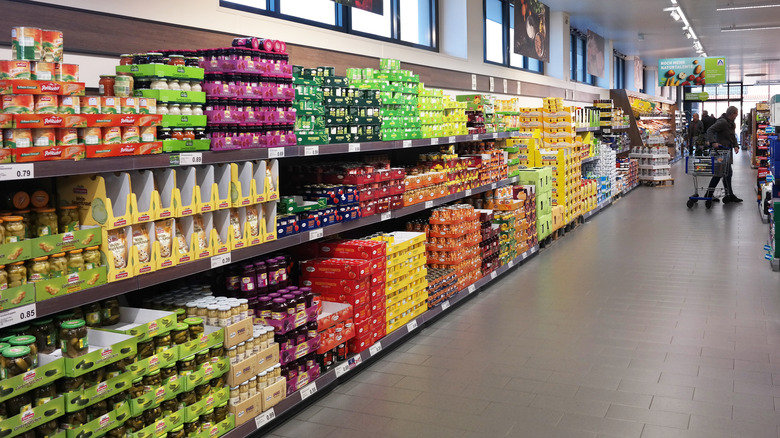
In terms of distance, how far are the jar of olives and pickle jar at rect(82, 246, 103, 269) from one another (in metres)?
0.15

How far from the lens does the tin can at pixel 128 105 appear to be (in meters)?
3.05

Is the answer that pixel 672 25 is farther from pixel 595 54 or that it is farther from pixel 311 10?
pixel 311 10

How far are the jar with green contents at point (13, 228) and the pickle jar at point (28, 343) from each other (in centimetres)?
38

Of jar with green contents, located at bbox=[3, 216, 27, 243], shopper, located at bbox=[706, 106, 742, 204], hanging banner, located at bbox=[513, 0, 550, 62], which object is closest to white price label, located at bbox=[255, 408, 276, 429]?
jar with green contents, located at bbox=[3, 216, 27, 243]

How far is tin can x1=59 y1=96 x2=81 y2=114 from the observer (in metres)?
2.77

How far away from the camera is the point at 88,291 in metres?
2.85

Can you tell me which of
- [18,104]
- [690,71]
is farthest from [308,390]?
[690,71]

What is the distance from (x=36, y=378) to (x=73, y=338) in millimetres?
238

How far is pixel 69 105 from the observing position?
9.14 feet

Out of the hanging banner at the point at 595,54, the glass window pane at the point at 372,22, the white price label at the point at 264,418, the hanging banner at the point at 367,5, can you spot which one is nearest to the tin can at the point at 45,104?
the white price label at the point at 264,418

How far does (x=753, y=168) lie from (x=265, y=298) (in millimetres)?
22848

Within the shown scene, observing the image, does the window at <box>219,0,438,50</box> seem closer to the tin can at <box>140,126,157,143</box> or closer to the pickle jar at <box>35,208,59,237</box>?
the tin can at <box>140,126,157,143</box>

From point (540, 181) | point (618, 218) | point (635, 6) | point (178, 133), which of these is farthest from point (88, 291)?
point (635, 6)

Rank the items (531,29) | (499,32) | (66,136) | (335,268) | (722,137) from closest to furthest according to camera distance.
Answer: (66,136)
(335,268)
(531,29)
(499,32)
(722,137)
